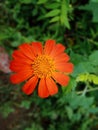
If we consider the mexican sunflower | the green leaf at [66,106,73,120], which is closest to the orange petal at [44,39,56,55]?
the mexican sunflower

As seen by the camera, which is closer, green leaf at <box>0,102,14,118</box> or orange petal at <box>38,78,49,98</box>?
orange petal at <box>38,78,49,98</box>

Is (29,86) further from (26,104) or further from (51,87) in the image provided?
(26,104)

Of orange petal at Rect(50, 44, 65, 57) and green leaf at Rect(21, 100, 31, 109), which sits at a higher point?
orange petal at Rect(50, 44, 65, 57)

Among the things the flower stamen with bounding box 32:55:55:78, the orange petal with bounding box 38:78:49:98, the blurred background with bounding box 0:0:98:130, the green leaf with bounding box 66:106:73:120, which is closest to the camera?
the orange petal with bounding box 38:78:49:98

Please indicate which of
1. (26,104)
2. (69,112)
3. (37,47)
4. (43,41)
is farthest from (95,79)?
(26,104)

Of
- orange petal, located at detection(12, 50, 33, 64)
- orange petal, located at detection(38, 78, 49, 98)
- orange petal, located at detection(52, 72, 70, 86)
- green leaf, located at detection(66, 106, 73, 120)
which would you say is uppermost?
orange petal, located at detection(12, 50, 33, 64)

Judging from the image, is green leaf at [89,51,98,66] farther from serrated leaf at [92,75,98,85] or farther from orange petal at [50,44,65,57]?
orange petal at [50,44,65,57]

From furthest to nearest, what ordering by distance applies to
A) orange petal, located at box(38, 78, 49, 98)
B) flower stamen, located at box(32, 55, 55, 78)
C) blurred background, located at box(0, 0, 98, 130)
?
1. blurred background, located at box(0, 0, 98, 130)
2. flower stamen, located at box(32, 55, 55, 78)
3. orange petal, located at box(38, 78, 49, 98)

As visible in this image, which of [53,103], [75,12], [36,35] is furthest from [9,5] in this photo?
[53,103]

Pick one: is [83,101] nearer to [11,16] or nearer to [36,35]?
[36,35]
